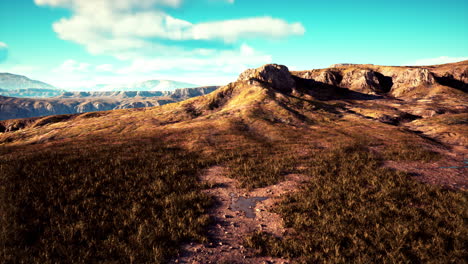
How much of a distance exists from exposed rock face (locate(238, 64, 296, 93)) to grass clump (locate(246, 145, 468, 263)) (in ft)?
263

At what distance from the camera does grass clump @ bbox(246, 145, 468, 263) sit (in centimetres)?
665

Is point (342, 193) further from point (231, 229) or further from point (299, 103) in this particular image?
point (299, 103)

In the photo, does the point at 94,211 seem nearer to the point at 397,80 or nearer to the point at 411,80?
the point at 411,80

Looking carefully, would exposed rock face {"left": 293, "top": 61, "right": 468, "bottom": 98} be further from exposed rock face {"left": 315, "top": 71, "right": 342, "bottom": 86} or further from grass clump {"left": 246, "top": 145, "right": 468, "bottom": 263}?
grass clump {"left": 246, "top": 145, "right": 468, "bottom": 263}

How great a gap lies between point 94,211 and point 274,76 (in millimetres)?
91958

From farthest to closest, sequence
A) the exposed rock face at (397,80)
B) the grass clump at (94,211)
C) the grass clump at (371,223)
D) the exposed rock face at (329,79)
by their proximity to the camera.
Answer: the exposed rock face at (329,79) < the exposed rock face at (397,80) < the grass clump at (371,223) < the grass clump at (94,211)

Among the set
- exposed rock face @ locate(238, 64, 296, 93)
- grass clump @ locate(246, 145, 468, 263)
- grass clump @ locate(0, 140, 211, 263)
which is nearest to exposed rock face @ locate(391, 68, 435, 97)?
exposed rock face @ locate(238, 64, 296, 93)

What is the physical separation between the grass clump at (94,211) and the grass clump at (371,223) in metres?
3.42

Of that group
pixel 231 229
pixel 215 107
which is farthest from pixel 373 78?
pixel 231 229

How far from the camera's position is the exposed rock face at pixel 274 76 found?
296 feet

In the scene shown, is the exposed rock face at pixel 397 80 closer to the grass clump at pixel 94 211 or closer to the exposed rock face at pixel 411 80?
the exposed rock face at pixel 411 80

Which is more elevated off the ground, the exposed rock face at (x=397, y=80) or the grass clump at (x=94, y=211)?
the exposed rock face at (x=397, y=80)

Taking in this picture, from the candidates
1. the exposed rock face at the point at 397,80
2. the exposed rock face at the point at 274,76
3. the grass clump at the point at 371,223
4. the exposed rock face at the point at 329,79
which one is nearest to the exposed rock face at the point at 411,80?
the exposed rock face at the point at 397,80

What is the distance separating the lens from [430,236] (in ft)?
24.7
